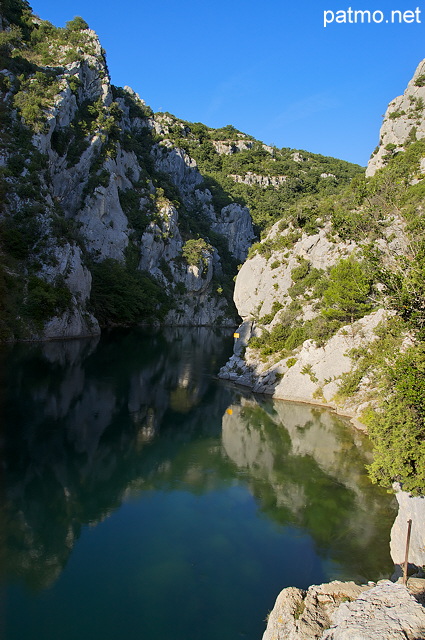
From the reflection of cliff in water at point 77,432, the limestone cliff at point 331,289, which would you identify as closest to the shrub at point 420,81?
the limestone cliff at point 331,289

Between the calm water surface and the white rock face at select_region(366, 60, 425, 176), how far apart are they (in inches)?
1358

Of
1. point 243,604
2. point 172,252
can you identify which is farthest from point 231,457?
point 172,252

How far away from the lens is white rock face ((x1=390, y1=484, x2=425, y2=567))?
38.3 feet

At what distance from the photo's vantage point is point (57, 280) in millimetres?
50969

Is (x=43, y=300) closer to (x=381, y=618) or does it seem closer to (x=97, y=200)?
(x=97, y=200)

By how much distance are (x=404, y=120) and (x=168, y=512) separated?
51.3 m

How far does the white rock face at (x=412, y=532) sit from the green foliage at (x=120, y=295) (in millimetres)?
56415

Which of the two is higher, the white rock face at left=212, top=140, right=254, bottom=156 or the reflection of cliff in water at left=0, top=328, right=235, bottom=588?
the white rock face at left=212, top=140, right=254, bottom=156

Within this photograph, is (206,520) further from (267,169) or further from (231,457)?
(267,169)

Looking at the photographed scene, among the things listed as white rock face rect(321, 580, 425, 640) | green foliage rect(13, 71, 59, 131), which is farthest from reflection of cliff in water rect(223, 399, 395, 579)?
green foliage rect(13, 71, 59, 131)

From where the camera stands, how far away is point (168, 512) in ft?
51.6

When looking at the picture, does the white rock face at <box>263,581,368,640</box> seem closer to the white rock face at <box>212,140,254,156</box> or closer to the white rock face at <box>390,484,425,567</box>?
the white rock face at <box>390,484,425,567</box>

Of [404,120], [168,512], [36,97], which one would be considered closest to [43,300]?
[36,97]

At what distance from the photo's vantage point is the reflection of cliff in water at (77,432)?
1394 cm
